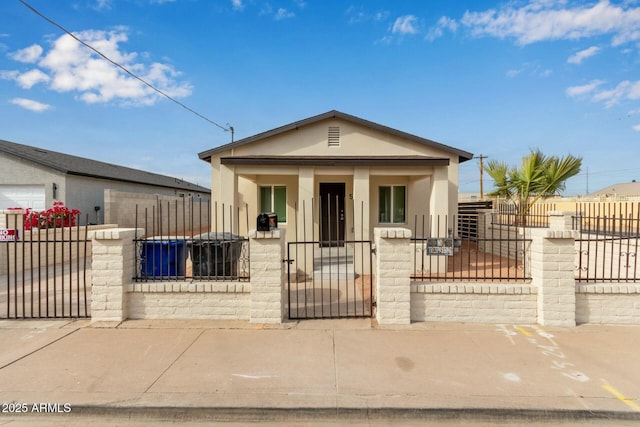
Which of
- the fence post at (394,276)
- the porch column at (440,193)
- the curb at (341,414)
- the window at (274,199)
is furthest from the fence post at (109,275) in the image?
the porch column at (440,193)

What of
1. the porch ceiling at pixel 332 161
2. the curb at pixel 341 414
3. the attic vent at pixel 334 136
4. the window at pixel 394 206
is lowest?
the curb at pixel 341 414

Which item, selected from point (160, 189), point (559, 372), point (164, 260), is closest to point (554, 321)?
point (559, 372)

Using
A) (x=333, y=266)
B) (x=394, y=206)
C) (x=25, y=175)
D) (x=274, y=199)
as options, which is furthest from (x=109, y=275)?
(x=25, y=175)

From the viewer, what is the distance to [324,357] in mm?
3814

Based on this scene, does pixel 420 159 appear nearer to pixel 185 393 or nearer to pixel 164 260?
pixel 164 260

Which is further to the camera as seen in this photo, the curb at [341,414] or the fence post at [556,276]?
the fence post at [556,276]

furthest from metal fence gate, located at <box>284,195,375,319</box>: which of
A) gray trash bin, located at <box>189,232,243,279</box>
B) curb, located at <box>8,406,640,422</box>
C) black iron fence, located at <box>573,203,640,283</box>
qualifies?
black iron fence, located at <box>573,203,640,283</box>

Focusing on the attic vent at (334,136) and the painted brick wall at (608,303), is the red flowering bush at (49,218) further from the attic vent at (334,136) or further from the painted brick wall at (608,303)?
the painted brick wall at (608,303)

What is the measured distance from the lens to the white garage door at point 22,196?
13.5 m

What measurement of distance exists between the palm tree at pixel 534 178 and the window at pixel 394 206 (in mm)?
2967

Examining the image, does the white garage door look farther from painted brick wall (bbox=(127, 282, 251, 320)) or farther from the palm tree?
the palm tree

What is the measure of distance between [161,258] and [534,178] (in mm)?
9883

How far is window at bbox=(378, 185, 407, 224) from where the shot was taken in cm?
1054

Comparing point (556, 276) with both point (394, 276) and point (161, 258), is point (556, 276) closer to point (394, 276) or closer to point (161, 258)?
point (394, 276)
